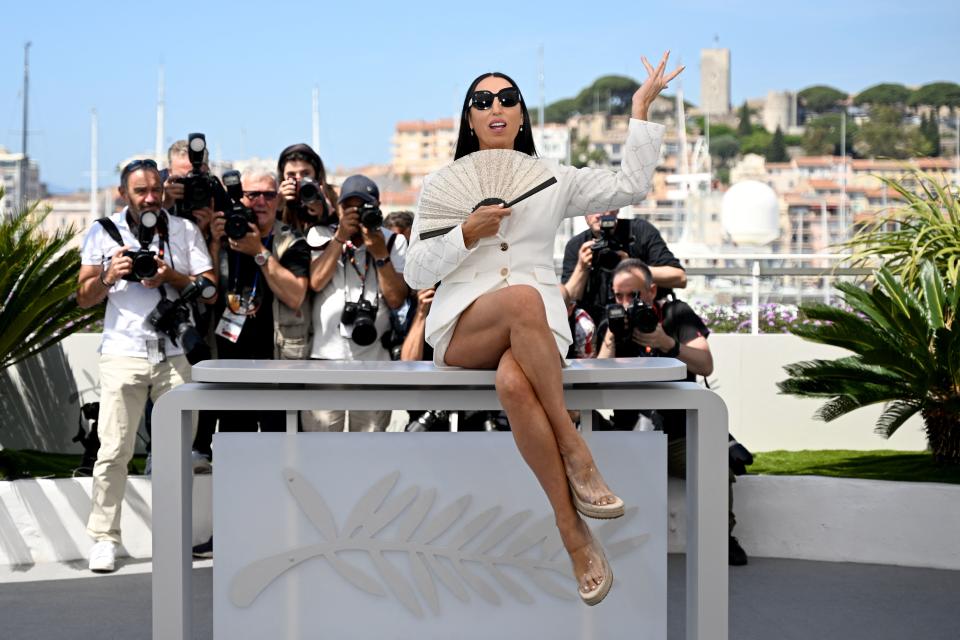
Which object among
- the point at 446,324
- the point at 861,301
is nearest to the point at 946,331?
the point at 861,301

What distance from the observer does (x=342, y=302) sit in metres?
6.12

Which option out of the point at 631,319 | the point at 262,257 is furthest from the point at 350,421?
the point at 631,319

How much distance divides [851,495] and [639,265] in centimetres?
158

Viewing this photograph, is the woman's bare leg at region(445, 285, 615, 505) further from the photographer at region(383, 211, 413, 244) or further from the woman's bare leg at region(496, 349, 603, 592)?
the photographer at region(383, 211, 413, 244)

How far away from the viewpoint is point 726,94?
169250 millimetres

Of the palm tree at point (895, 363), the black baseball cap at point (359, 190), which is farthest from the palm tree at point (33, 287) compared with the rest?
the palm tree at point (895, 363)

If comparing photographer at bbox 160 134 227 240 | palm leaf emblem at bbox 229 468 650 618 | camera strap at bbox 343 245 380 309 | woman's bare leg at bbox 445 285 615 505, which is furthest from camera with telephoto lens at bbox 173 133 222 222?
woman's bare leg at bbox 445 285 615 505

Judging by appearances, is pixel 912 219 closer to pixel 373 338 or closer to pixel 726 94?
pixel 373 338

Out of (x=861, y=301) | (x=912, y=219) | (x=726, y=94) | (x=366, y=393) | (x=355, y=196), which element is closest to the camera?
(x=366, y=393)

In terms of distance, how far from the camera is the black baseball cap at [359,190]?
5961 millimetres

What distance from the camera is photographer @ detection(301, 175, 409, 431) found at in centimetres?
596

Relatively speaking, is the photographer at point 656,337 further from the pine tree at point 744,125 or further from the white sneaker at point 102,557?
the pine tree at point 744,125

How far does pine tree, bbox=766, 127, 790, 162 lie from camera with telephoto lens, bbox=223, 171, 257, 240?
136343 mm

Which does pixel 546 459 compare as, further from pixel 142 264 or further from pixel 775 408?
pixel 775 408
